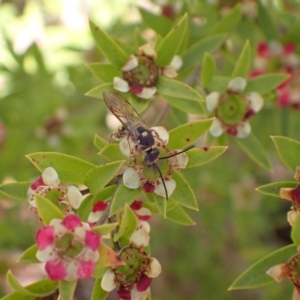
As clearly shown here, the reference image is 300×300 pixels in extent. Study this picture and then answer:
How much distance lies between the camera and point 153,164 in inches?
47.4

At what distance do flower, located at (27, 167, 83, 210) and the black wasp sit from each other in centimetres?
18

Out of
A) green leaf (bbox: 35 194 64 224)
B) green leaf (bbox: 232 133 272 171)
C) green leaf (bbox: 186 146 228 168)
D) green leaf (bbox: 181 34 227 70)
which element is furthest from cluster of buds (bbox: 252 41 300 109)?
green leaf (bbox: 35 194 64 224)

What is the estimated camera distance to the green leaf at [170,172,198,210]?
1.21 meters

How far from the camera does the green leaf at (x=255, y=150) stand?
4.88 feet

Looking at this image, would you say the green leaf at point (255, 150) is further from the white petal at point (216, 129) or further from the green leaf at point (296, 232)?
the green leaf at point (296, 232)

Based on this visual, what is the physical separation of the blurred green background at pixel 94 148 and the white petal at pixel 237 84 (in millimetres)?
344

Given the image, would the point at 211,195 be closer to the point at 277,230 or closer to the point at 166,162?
the point at 277,230

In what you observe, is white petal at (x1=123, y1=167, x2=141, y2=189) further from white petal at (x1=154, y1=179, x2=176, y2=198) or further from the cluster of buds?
the cluster of buds

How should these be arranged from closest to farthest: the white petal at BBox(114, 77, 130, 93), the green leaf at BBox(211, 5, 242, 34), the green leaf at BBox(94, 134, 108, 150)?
the green leaf at BBox(94, 134, 108, 150), the white petal at BBox(114, 77, 130, 93), the green leaf at BBox(211, 5, 242, 34)

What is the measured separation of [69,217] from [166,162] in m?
0.28

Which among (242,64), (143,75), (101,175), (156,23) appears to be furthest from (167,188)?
(156,23)

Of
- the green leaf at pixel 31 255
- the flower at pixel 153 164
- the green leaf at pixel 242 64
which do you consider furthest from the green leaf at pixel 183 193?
the green leaf at pixel 242 64

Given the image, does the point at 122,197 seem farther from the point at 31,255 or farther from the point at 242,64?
the point at 242,64

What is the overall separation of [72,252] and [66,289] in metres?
0.07
